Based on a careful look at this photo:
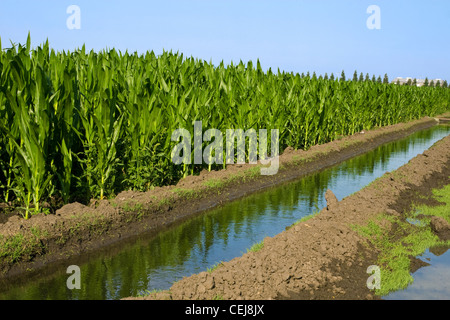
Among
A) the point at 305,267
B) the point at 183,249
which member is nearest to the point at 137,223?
the point at 183,249

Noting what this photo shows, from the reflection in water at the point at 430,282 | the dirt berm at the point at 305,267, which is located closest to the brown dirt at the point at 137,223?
the dirt berm at the point at 305,267

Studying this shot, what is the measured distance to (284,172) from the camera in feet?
40.2

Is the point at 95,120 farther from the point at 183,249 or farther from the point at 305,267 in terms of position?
the point at 305,267

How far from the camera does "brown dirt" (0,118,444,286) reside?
20.0 feet

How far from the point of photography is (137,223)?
786cm

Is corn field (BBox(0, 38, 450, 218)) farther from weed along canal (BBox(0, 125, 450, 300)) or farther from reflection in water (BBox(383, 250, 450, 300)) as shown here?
reflection in water (BBox(383, 250, 450, 300))

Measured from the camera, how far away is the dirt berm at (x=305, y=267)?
4953 mm

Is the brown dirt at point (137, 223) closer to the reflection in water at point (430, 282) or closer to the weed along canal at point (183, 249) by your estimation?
the weed along canal at point (183, 249)

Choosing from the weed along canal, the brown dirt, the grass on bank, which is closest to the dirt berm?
the brown dirt

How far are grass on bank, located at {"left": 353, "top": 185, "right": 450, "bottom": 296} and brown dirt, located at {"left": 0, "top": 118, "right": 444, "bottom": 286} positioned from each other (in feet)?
1.30

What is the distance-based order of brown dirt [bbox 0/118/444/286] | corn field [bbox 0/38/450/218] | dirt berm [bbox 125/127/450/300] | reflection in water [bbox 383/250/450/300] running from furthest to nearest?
corn field [bbox 0/38/450/218] → brown dirt [bbox 0/118/444/286] → reflection in water [bbox 383/250/450/300] → dirt berm [bbox 125/127/450/300]

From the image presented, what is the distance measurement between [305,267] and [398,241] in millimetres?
2136

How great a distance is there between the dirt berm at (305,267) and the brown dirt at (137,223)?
2cm
